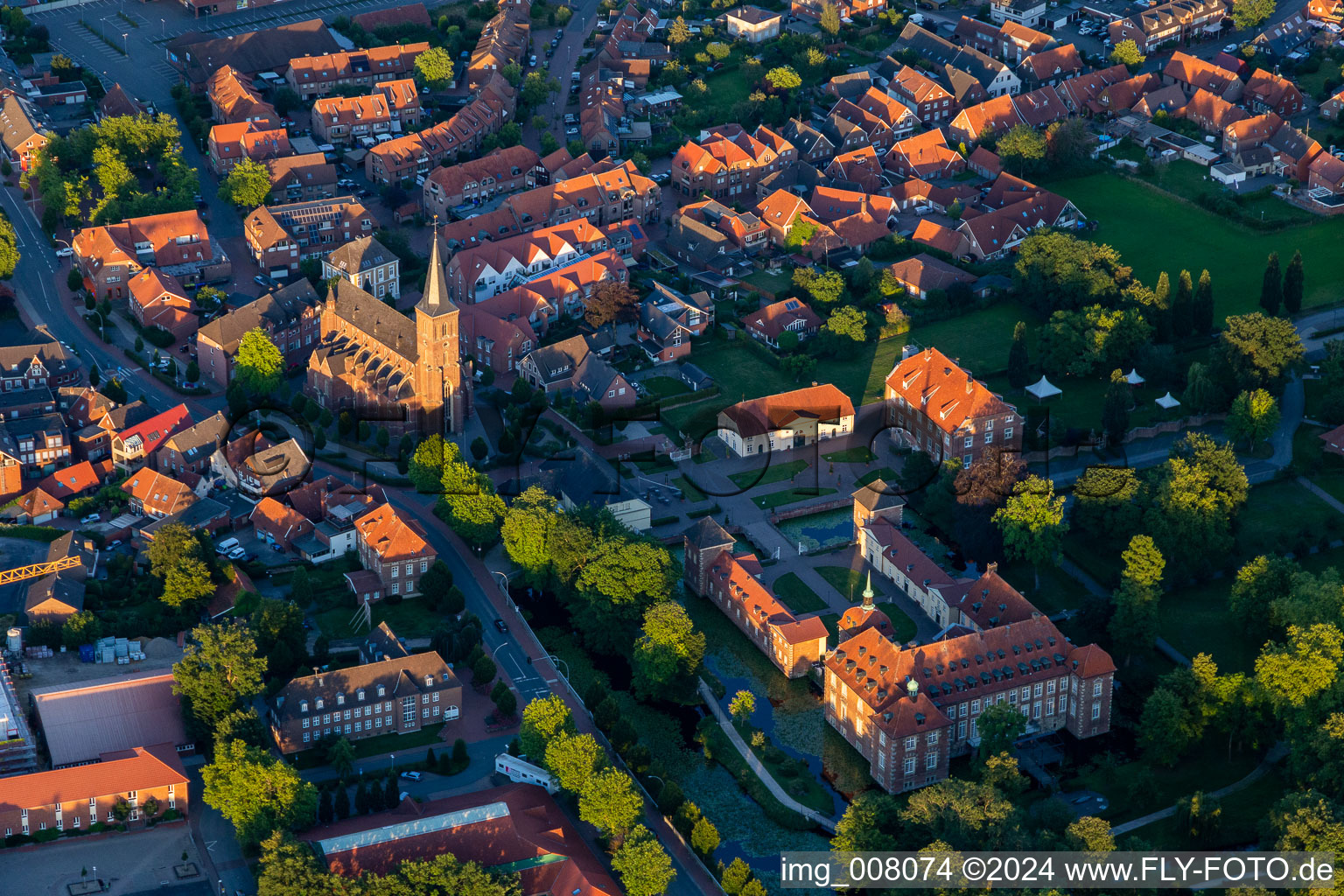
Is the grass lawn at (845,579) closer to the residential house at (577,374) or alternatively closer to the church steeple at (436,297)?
the residential house at (577,374)

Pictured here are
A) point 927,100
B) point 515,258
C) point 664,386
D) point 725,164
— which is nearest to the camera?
point 664,386

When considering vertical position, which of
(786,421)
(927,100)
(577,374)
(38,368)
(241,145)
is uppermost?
(241,145)

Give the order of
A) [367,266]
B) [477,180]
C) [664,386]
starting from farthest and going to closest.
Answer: [477,180] < [367,266] < [664,386]

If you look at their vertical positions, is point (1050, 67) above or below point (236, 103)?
below

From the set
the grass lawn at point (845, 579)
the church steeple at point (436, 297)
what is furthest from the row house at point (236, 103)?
the grass lawn at point (845, 579)

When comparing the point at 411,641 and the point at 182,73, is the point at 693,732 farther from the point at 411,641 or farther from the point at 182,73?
the point at 182,73

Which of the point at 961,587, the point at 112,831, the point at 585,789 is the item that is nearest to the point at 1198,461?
the point at 961,587

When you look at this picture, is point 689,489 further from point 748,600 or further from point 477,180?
point 477,180

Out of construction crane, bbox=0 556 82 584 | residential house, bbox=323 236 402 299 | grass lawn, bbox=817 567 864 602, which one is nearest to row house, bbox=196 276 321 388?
residential house, bbox=323 236 402 299

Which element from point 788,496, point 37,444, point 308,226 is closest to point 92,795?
point 37,444
